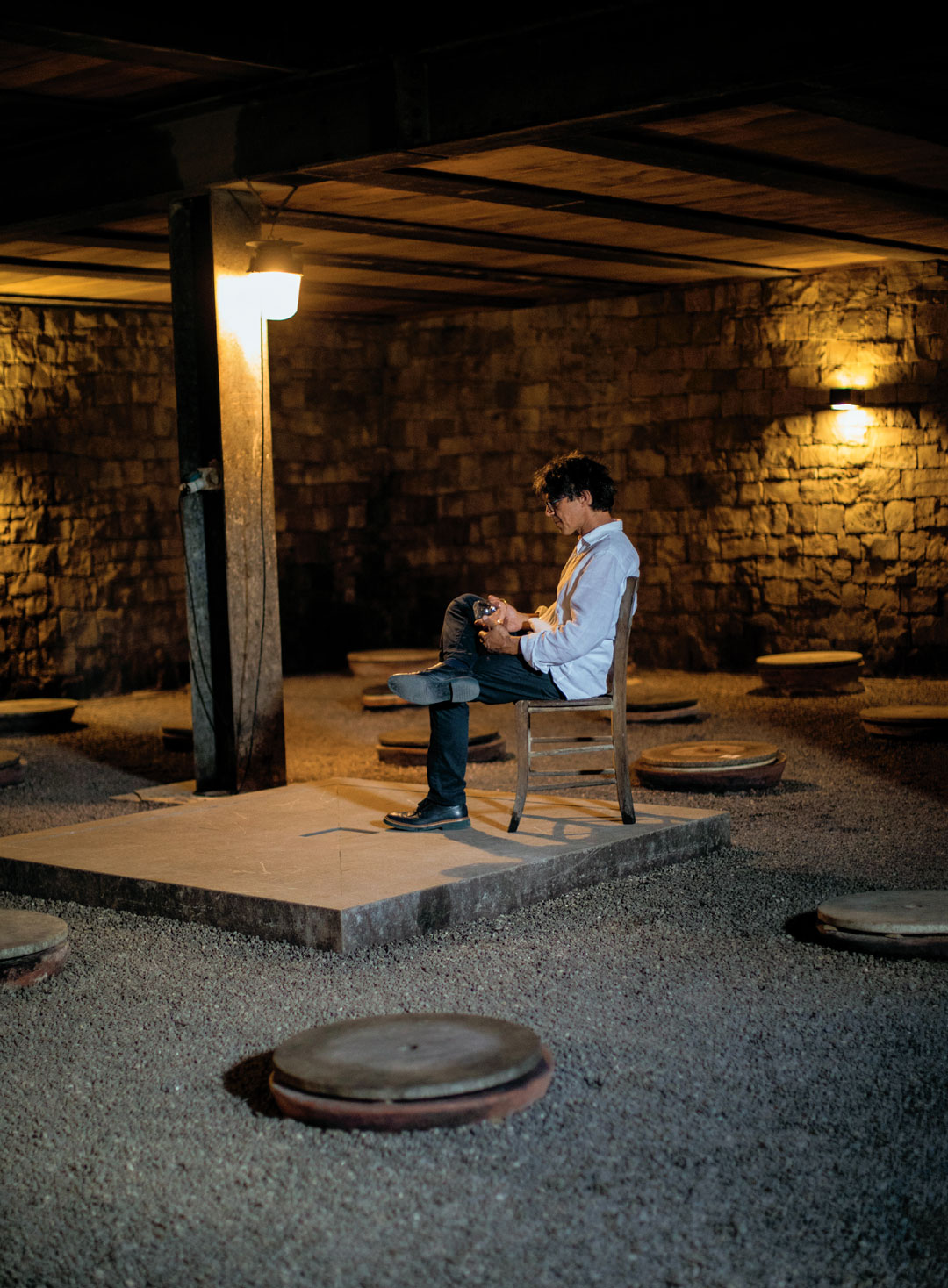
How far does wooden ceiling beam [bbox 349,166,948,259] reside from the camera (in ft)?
18.3

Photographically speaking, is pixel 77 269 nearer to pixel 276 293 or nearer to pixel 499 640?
pixel 276 293

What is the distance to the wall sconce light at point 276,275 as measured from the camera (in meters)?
5.24

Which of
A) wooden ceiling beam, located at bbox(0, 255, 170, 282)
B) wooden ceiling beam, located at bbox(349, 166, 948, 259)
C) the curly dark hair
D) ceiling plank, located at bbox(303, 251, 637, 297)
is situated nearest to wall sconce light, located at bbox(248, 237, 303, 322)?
wooden ceiling beam, located at bbox(349, 166, 948, 259)

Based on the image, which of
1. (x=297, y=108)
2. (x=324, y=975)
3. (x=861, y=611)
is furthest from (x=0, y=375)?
(x=324, y=975)

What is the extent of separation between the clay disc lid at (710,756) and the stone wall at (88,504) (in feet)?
16.1

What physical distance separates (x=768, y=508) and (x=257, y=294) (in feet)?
15.9

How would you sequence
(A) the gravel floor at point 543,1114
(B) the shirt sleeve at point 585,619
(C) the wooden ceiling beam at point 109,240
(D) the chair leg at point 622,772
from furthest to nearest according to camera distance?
(C) the wooden ceiling beam at point 109,240
(D) the chair leg at point 622,772
(B) the shirt sleeve at point 585,619
(A) the gravel floor at point 543,1114

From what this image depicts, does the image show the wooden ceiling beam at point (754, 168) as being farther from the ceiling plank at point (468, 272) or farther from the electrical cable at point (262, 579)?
the ceiling plank at point (468, 272)

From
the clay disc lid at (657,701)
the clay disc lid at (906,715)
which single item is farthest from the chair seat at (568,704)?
the clay disc lid at (657,701)

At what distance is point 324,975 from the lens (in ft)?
11.0

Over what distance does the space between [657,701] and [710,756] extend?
6.17ft

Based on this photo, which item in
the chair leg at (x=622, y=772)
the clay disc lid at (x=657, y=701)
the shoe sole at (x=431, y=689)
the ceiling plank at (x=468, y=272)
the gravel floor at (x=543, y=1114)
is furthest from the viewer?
the ceiling plank at (x=468, y=272)

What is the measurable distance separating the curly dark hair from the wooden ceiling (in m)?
1.04

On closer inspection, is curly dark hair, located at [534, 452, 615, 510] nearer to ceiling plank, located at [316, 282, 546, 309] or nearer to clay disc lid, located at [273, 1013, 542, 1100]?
clay disc lid, located at [273, 1013, 542, 1100]
